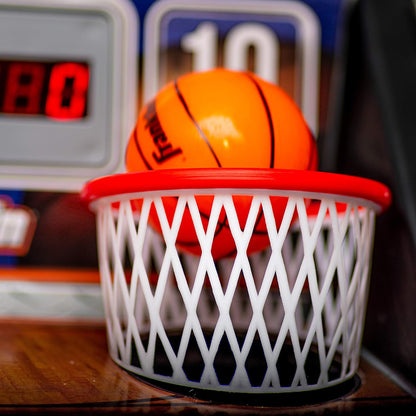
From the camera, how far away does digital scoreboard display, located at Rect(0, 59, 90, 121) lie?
3.62 feet

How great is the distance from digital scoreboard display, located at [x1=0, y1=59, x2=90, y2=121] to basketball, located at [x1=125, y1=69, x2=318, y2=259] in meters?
0.48

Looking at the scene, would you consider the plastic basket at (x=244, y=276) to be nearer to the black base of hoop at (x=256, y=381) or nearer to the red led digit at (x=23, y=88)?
the black base of hoop at (x=256, y=381)

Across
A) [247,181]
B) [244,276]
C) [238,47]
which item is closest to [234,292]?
[244,276]

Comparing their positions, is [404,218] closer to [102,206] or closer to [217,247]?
[217,247]

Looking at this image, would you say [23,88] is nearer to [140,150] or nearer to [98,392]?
[140,150]

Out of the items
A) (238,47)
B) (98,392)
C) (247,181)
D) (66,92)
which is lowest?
(98,392)

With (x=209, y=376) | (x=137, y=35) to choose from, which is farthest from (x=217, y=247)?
(x=137, y=35)

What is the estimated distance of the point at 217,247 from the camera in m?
0.69

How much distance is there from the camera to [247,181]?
56 cm

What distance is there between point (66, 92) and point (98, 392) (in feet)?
Answer: 2.59

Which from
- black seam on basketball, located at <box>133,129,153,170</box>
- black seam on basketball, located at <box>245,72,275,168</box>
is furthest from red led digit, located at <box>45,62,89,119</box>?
black seam on basketball, located at <box>245,72,275,168</box>

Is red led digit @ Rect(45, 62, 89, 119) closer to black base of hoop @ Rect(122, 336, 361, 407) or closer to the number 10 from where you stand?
the number 10

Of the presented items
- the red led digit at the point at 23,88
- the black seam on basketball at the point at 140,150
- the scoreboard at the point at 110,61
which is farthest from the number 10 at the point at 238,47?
the black seam on basketball at the point at 140,150

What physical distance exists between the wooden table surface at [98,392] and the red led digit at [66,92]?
1.92 ft
